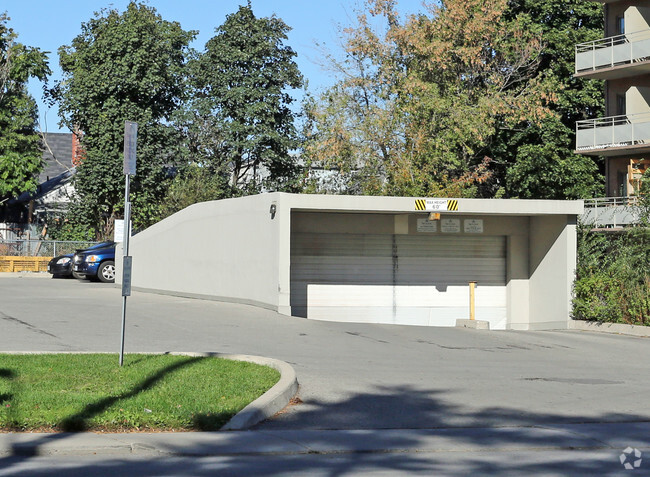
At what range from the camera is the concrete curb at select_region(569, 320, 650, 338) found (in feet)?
67.6

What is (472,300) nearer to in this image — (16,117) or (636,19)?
(636,19)

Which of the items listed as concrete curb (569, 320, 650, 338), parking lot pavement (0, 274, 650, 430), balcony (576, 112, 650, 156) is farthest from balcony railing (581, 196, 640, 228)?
parking lot pavement (0, 274, 650, 430)

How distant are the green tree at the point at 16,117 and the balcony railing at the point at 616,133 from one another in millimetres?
28549

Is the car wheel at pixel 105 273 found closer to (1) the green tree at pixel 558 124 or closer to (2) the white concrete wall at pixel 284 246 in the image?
(2) the white concrete wall at pixel 284 246

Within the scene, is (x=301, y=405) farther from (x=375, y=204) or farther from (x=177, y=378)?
(x=375, y=204)

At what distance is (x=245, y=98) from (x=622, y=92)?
63.4 ft

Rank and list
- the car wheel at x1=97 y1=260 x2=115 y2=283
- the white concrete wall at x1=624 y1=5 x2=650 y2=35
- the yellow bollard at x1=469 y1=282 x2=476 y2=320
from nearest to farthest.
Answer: the yellow bollard at x1=469 y1=282 x2=476 y2=320
the car wheel at x1=97 y1=260 x2=115 y2=283
the white concrete wall at x1=624 y1=5 x2=650 y2=35

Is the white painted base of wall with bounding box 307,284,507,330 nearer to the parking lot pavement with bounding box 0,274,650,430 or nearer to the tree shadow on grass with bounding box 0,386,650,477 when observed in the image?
the parking lot pavement with bounding box 0,274,650,430

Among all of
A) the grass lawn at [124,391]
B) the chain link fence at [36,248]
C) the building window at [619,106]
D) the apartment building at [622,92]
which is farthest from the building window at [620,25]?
the grass lawn at [124,391]

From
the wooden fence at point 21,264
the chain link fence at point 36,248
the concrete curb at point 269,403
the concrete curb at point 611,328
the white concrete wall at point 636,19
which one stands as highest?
the white concrete wall at point 636,19

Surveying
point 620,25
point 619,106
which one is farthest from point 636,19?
point 619,106

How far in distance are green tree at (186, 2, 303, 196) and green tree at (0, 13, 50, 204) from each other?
8.66 metres

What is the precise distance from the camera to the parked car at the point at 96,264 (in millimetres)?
31609

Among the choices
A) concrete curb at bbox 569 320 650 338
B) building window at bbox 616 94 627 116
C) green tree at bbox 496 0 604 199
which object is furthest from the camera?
green tree at bbox 496 0 604 199
